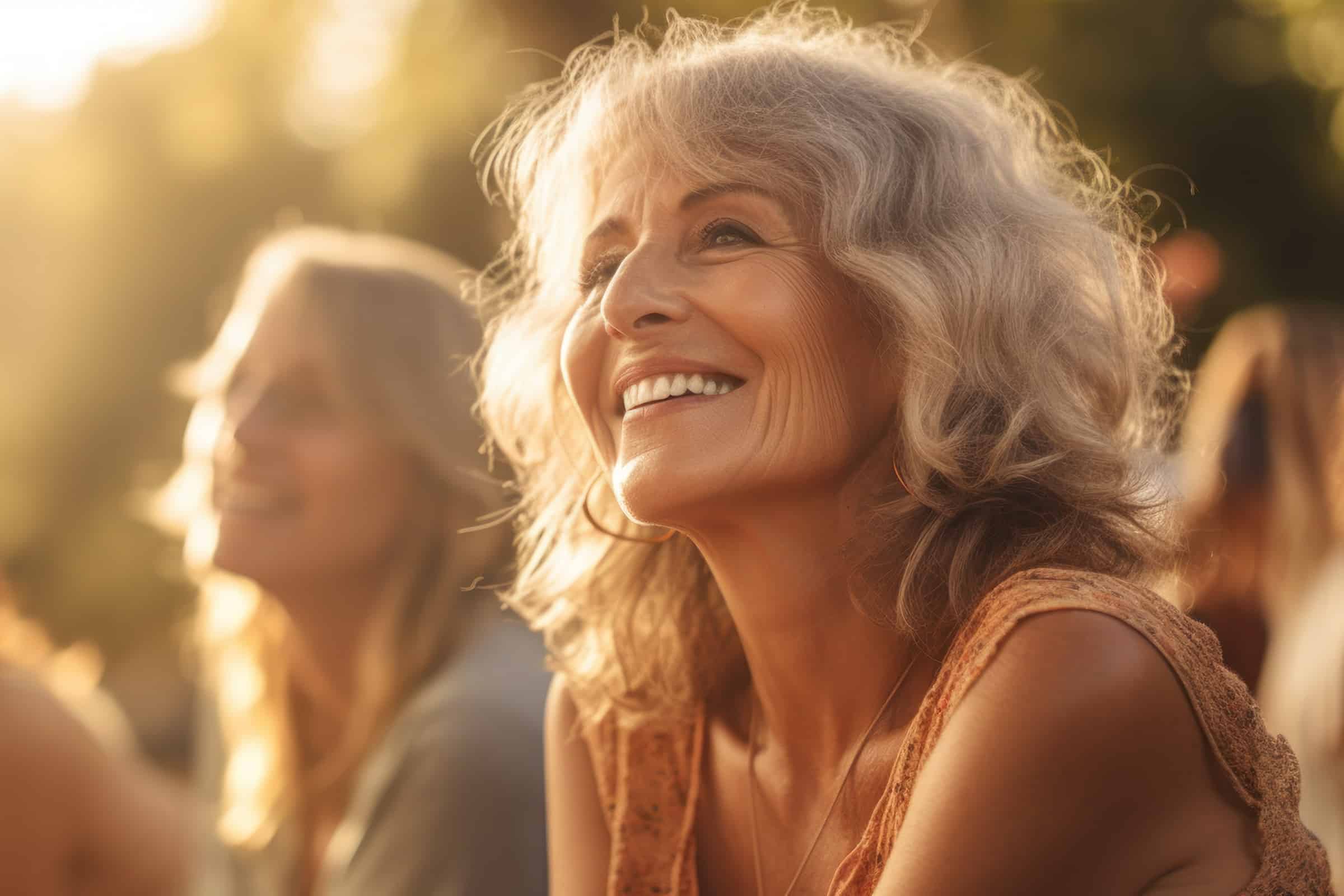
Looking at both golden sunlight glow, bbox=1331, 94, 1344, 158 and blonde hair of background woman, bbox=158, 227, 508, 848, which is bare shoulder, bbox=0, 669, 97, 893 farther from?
golden sunlight glow, bbox=1331, 94, 1344, 158

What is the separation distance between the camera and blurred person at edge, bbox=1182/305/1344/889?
3.69 meters

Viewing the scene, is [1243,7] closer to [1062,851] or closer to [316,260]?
[316,260]

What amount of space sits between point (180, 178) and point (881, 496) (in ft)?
38.2

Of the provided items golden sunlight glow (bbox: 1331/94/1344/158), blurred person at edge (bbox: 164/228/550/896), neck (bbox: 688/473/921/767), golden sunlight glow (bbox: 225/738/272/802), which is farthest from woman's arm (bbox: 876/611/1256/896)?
golden sunlight glow (bbox: 1331/94/1344/158)

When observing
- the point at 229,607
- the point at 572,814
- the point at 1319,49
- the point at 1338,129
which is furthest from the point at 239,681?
the point at 1319,49

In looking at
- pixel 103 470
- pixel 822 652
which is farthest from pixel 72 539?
pixel 822 652

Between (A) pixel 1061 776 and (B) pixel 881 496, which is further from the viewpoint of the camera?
(B) pixel 881 496

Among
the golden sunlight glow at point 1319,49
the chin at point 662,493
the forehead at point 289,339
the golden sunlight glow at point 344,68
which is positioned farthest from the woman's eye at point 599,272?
the golden sunlight glow at point 1319,49

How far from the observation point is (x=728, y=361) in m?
2.13

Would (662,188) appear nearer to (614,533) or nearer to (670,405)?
(670,405)

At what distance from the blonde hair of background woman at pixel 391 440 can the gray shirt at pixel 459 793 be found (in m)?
0.14

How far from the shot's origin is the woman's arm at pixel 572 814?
8.11 ft

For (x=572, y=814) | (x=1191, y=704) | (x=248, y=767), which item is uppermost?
(x=1191, y=704)

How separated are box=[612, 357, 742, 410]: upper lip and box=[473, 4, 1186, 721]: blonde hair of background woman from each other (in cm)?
26
